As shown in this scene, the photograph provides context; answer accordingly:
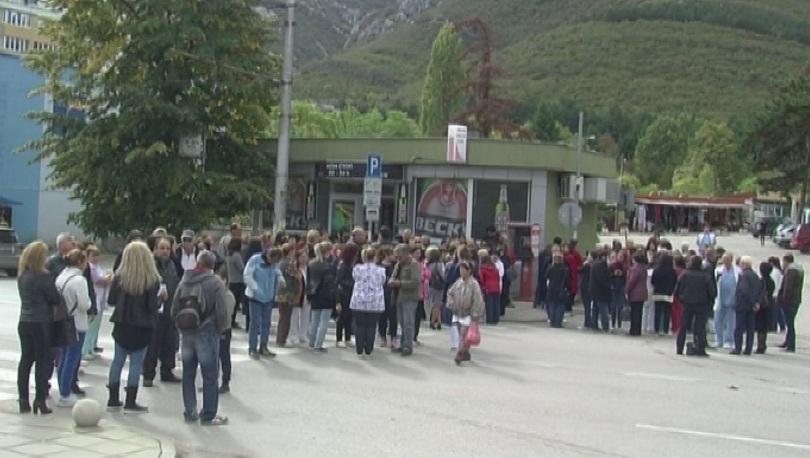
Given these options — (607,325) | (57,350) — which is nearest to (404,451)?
(57,350)

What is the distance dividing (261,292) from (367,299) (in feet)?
5.22

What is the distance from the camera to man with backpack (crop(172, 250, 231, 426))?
33.3 feet

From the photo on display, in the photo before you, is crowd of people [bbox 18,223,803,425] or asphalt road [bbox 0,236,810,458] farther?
crowd of people [bbox 18,223,803,425]

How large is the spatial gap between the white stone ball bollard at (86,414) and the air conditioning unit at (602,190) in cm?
2274

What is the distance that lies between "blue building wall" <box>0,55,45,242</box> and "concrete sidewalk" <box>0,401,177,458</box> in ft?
123

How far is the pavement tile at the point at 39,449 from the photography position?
28.0ft

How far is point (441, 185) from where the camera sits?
27938 millimetres

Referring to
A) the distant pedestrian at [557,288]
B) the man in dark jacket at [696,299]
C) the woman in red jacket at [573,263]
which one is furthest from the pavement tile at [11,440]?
the woman in red jacket at [573,263]

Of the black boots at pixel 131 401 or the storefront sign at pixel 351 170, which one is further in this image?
the storefront sign at pixel 351 170

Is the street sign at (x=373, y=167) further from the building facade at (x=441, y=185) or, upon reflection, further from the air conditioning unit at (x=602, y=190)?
the air conditioning unit at (x=602, y=190)

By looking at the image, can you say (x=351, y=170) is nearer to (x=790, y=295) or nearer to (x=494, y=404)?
(x=790, y=295)

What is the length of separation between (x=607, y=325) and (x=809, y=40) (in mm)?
186138

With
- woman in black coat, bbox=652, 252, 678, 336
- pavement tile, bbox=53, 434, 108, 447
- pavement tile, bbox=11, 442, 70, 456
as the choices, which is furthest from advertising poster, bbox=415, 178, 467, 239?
pavement tile, bbox=11, 442, 70, 456

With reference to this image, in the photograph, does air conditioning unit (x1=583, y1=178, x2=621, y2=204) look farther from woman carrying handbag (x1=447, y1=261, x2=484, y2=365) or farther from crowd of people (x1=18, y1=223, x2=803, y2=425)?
woman carrying handbag (x1=447, y1=261, x2=484, y2=365)
